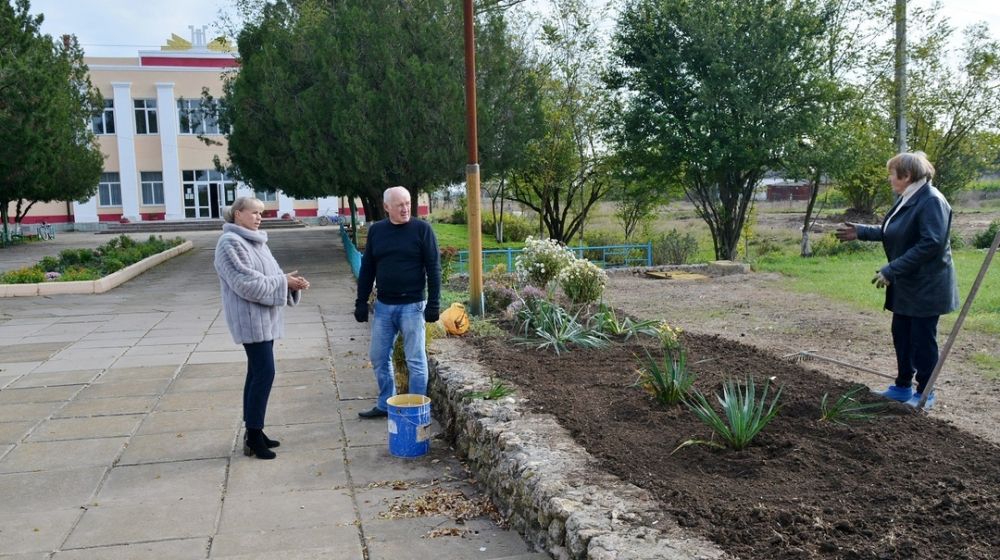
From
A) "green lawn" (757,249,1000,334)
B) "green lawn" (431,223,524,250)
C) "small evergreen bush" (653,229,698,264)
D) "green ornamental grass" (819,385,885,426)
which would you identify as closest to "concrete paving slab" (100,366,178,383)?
"green ornamental grass" (819,385,885,426)

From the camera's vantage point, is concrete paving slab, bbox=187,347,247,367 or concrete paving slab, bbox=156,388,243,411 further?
concrete paving slab, bbox=187,347,247,367

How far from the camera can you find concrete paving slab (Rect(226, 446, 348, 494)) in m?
4.70

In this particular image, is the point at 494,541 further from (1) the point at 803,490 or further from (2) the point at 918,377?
(2) the point at 918,377

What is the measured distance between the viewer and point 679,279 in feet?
48.9

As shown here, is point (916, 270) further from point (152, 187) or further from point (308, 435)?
point (152, 187)

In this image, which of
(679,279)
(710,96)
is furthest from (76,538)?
(710,96)

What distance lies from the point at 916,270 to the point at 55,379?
7.23 meters

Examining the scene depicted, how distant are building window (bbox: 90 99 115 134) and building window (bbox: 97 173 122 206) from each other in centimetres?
243

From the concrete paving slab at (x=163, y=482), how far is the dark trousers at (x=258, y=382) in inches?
14.2

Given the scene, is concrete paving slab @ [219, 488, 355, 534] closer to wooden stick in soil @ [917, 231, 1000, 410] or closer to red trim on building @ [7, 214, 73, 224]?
wooden stick in soil @ [917, 231, 1000, 410]

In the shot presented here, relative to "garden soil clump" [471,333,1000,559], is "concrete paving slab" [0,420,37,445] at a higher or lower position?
lower

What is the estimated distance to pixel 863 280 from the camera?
13.6m

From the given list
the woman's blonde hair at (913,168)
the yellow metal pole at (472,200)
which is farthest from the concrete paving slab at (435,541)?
the yellow metal pole at (472,200)

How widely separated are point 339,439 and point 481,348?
1.73 m
